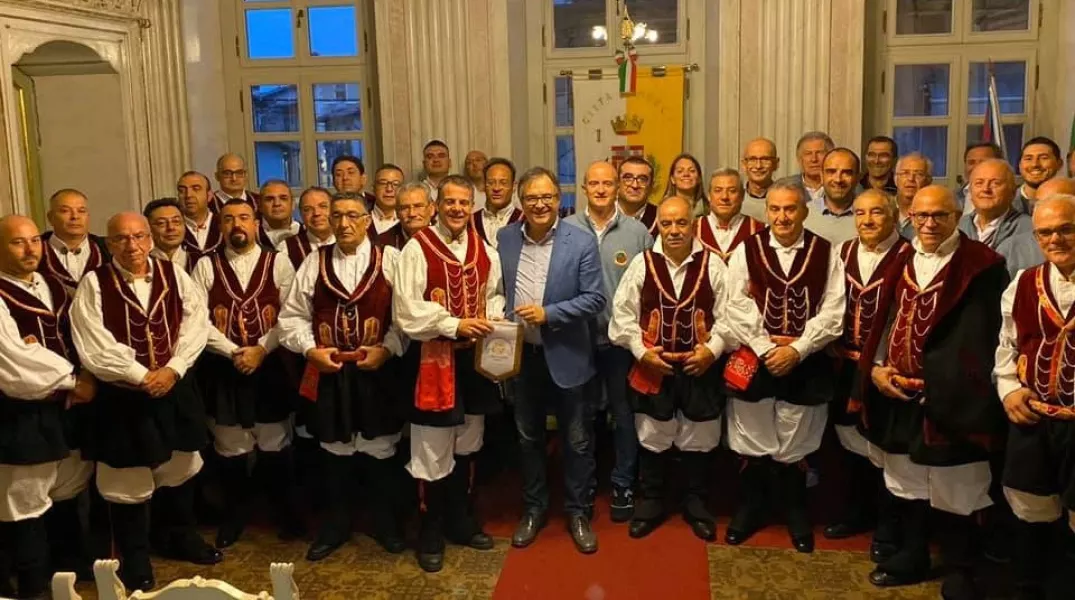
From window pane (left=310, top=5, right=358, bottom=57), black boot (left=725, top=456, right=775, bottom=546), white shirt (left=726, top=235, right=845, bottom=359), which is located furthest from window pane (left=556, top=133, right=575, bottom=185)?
black boot (left=725, top=456, right=775, bottom=546)

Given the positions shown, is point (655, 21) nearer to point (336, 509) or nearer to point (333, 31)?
point (333, 31)

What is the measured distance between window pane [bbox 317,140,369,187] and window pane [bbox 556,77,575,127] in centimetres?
143

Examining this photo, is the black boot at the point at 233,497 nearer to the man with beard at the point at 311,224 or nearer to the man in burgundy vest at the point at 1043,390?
the man with beard at the point at 311,224

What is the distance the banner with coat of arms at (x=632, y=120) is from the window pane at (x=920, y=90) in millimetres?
1402

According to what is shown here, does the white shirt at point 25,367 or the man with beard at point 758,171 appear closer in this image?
the white shirt at point 25,367

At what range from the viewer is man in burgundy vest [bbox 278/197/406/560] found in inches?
149

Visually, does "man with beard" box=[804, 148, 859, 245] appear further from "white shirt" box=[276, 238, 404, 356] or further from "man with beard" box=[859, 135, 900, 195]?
"white shirt" box=[276, 238, 404, 356]

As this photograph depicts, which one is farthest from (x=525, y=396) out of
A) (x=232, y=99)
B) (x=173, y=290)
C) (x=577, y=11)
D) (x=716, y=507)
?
(x=232, y=99)

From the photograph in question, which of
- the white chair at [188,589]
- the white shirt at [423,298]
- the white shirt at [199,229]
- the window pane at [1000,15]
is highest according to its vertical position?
the window pane at [1000,15]

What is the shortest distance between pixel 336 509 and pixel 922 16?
474 centimetres

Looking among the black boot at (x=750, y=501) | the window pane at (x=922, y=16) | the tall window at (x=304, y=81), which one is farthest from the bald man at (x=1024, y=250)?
the tall window at (x=304, y=81)

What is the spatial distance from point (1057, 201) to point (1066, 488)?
0.91m

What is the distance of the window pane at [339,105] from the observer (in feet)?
21.7

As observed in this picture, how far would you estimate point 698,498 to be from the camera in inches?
164
